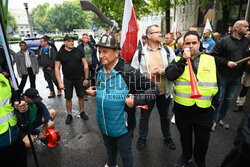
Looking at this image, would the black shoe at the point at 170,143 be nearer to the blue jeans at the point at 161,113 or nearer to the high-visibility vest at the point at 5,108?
the blue jeans at the point at 161,113

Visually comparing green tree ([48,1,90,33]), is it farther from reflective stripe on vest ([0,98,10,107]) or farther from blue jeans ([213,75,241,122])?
reflective stripe on vest ([0,98,10,107])

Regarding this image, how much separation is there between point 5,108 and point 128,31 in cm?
194

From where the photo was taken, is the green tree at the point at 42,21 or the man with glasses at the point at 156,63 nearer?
the man with glasses at the point at 156,63

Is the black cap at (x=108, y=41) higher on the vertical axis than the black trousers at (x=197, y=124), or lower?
higher

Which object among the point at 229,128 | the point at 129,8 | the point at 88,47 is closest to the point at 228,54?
the point at 229,128

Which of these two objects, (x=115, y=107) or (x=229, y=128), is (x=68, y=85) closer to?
(x=115, y=107)

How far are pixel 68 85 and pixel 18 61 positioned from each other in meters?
2.92

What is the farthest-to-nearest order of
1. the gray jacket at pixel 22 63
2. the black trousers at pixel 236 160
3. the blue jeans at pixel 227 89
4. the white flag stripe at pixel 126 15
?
the gray jacket at pixel 22 63 → the blue jeans at pixel 227 89 → the white flag stripe at pixel 126 15 → the black trousers at pixel 236 160

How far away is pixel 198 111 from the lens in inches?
82.7

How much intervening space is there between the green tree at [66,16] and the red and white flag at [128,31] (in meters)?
62.4

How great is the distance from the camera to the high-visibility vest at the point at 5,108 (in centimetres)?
176

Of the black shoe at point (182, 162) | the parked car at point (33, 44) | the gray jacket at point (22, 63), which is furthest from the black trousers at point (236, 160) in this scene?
the parked car at point (33, 44)

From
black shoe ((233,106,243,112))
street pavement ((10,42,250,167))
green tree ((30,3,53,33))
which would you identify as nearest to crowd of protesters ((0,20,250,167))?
street pavement ((10,42,250,167))

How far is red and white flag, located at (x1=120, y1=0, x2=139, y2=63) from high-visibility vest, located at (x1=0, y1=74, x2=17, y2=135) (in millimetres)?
1623
